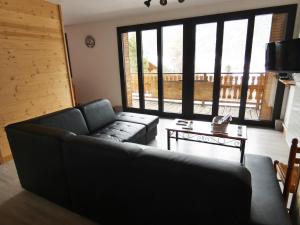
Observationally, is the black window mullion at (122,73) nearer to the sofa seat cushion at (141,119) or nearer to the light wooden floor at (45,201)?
the sofa seat cushion at (141,119)

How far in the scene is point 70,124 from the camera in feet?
8.00

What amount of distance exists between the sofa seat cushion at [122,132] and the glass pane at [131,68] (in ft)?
7.35

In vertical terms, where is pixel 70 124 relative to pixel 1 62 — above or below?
below

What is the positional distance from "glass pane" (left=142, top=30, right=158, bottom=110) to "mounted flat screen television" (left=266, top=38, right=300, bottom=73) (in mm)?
2590

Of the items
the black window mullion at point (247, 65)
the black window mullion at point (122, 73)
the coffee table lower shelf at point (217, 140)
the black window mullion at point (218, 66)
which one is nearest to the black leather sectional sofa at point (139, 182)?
the coffee table lower shelf at point (217, 140)

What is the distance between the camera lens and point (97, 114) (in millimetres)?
2891

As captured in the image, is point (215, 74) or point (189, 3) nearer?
point (189, 3)

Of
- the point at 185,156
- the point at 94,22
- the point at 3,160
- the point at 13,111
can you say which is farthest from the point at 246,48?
the point at 3,160

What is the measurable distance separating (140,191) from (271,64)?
2300 millimetres

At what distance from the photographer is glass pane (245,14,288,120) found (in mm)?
3361

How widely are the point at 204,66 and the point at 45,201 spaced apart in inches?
147

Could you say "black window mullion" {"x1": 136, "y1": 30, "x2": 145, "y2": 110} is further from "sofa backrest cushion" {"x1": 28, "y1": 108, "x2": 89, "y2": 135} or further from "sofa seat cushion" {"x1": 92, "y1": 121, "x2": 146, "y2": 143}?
"sofa backrest cushion" {"x1": 28, "y1": 108, "x2": 89, "y2": 135}

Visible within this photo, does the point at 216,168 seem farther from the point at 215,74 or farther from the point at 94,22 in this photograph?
the point at 94,22

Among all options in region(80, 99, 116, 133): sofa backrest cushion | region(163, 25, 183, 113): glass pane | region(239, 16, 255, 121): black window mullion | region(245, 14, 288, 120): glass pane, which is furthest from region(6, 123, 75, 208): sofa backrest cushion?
region(245, 14, 288, 120): glass pane
